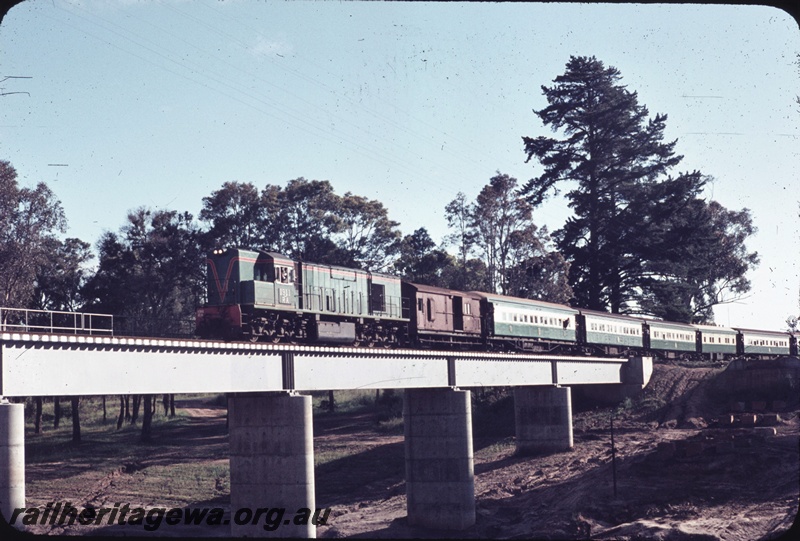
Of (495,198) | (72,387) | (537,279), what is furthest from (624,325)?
(72,387)

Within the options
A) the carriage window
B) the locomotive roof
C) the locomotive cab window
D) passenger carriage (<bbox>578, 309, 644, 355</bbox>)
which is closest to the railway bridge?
the carriage window

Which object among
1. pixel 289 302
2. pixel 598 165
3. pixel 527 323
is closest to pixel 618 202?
pixel 598 165

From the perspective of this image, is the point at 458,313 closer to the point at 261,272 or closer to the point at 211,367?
the point at 261,272

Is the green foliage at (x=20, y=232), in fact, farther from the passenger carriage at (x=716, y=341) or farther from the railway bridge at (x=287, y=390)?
the passenger carriage at (x=716, y=341)

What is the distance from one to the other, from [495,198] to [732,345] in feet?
79.5

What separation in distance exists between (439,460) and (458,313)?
11.8 meters

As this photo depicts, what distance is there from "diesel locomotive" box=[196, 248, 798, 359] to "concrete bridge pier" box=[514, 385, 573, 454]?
10.6 ft

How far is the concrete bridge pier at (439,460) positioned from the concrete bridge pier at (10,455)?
66.7ft

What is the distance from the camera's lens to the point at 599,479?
39469 mm

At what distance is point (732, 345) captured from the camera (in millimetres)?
75250

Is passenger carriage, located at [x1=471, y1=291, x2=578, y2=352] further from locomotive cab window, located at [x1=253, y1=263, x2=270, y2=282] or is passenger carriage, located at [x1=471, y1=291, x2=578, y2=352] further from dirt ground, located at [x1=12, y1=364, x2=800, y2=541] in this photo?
locomotive cab window, located at [x1=253, y1=263, x2=270, y2=282]

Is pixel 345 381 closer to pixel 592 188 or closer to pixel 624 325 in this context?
pixel 624 325

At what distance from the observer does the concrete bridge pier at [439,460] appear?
3775 centimetres

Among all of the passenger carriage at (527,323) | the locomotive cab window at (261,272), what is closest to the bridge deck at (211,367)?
the passenger carriage at (527,323)
